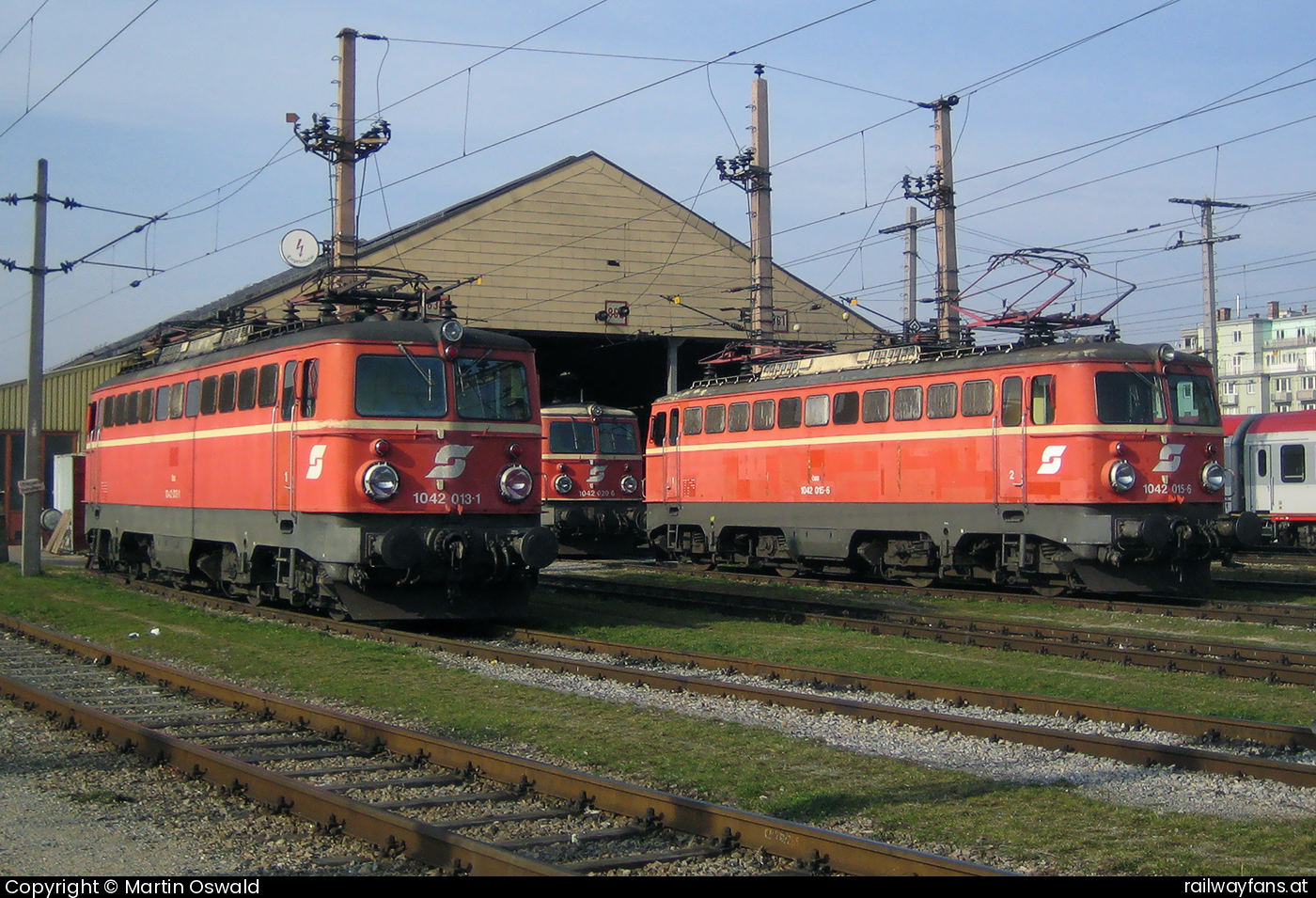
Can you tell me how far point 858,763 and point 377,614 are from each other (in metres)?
7.88

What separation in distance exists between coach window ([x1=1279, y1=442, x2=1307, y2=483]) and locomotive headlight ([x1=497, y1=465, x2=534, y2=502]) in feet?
71.5

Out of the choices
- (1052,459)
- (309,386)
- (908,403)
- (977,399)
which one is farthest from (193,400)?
(1052,459)

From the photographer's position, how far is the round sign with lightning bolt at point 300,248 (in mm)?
22578

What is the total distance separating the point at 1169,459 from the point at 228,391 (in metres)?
12.5

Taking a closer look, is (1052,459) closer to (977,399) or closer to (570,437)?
(977,399)

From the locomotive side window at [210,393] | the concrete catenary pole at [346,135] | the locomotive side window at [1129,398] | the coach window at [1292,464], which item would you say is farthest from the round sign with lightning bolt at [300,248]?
the coach window at [1292,464]

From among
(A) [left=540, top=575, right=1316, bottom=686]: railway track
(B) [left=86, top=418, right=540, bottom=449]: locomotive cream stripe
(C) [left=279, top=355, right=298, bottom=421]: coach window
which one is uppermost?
(C) [left=279, top=355, right=298, bottom=421]: coach window

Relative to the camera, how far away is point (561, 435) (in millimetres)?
28453

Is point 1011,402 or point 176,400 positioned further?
point 176,400

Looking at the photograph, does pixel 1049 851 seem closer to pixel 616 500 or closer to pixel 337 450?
pixel 337 450

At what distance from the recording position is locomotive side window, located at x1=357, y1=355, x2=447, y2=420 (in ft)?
46.3

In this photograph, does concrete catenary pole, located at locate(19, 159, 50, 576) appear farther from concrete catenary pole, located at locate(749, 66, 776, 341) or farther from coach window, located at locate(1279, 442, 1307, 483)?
coach window, located at locate(1279, 442, 1307, 483)

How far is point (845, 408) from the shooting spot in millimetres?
20531

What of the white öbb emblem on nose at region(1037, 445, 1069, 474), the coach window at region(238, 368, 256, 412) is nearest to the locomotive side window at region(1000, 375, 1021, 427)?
the white öbb emblem on nose at region(1037, 445, 1069, 474)
